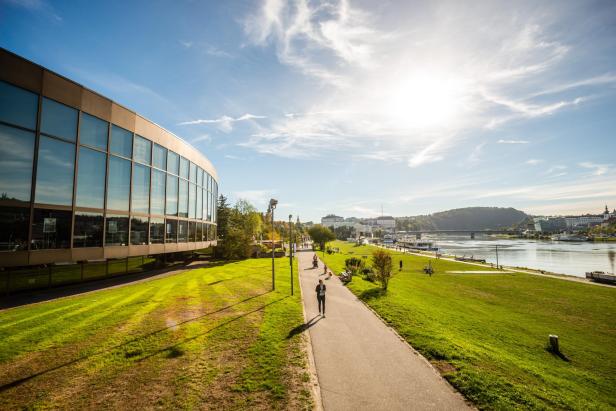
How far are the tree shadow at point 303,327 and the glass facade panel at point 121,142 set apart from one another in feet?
75.1

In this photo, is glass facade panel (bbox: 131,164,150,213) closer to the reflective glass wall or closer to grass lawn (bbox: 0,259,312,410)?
the reflective glass wall

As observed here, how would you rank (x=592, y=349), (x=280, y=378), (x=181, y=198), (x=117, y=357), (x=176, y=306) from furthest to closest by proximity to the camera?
(x=181, y=198)
(x=176, y=306)
(x=592, y=349)
(x=117, y=357)
(x=280, y=378)

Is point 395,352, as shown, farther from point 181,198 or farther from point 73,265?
point 181,198

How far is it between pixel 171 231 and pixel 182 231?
249cm

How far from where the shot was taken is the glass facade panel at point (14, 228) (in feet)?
60.0

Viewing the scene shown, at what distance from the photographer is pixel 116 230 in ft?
84.7

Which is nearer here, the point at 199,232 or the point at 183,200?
the point at 183,200

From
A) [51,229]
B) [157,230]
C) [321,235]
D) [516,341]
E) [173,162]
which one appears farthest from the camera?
[321,235]

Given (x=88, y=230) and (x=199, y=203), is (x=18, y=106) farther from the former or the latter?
(x=199, y=203)

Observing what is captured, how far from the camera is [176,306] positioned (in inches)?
699

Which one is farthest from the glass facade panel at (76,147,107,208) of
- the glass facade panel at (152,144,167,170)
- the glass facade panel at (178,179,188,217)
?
the glass facade panel at (178,179,188,217)

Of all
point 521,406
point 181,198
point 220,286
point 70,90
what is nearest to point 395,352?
point 521,406

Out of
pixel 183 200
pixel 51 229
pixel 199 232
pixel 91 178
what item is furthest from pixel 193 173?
pixel 51 229

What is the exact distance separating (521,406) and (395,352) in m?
4.34
